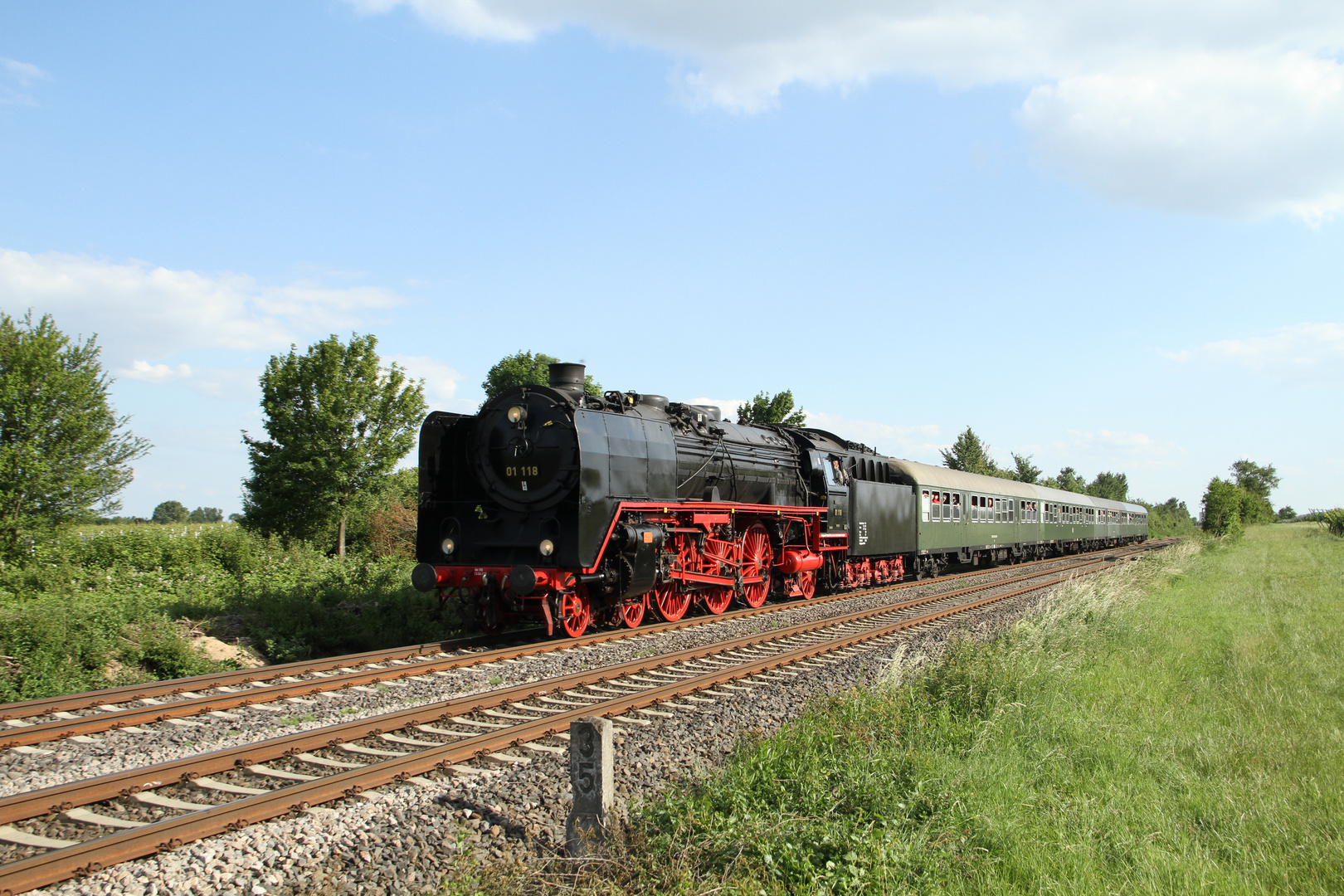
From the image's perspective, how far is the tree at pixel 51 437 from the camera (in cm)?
1647

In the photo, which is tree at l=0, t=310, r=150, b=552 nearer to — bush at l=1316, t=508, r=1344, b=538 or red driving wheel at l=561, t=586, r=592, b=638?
red driving wheel at l=561, t=586, r=592, b=638

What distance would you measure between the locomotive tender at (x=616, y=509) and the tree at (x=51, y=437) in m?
10.6

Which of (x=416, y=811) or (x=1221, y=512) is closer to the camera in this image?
(x=416, y=811)

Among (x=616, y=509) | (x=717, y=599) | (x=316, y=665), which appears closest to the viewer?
(x=316, y=665)

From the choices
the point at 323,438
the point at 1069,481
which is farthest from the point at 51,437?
the point at 1069,481

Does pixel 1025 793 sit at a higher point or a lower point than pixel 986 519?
lower

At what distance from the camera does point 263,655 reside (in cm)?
1085

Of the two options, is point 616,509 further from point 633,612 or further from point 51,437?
point 51,437

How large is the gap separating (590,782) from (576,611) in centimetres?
721

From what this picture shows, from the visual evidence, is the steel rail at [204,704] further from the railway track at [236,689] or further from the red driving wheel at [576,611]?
the red driving wheel at [576,611]

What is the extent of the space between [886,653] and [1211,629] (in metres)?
5.76

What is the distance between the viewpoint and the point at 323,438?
25.1 metres

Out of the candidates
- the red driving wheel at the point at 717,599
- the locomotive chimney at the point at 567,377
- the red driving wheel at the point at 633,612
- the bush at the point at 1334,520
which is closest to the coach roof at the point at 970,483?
the red driving wheel at the point at 717,599

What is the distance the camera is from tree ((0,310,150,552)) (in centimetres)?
1647
